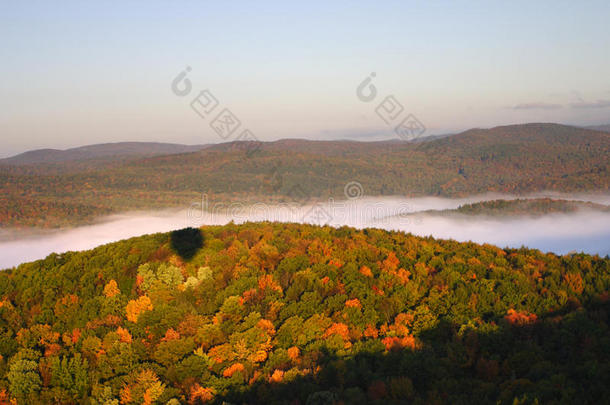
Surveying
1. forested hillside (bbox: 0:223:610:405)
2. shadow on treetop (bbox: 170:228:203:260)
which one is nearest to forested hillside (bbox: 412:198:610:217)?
forested hillside (bbox: 0:223:610:405)

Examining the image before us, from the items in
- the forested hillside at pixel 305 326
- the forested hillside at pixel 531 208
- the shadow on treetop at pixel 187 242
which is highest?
the shadow on treetop at pixel 187 242

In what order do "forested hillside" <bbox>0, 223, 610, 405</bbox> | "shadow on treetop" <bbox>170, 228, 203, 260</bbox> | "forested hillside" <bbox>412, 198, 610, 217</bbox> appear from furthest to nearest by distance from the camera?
1. "forested hillside" <bbox>412, 198, 610, 217</bbox>
2. "shadow on treetop" <bbox>170, 228, 203, 260</bbox>
3. "forested hillside" <bbox>0, 223, 610, 405</bbox>

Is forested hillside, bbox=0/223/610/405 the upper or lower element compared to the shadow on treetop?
lower

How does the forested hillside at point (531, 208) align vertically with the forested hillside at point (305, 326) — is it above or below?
below

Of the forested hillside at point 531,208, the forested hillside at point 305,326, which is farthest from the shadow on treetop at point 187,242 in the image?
the forested hillside at point 531,208

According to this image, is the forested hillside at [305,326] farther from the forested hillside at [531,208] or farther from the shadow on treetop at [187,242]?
the forested hillside at [531,208]

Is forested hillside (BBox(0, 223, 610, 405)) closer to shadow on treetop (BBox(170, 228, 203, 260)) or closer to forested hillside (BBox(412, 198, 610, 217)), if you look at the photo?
shadow on treetop (BBox(170, 228, 203, 260))

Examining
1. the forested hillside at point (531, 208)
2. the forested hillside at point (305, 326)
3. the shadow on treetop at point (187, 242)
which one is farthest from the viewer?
the forested hillside at point (531, 208)

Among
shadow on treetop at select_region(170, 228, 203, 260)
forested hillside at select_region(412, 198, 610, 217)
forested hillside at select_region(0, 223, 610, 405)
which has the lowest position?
forested hillside at select_region(412, 198, 610, 217)

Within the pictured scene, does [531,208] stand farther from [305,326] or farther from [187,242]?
[305,326]
